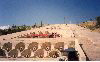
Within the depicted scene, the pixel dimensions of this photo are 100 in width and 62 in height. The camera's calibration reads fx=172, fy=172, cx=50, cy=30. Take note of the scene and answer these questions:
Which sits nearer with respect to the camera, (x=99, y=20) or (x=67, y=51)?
(x=67, y=51)

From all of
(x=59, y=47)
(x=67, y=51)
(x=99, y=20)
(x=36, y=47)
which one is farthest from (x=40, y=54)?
(x=99, y=20)

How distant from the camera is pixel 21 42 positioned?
17.0m

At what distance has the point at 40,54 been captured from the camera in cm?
1631

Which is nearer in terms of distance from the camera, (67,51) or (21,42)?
(67,51)

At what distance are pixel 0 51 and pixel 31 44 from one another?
3097 mm

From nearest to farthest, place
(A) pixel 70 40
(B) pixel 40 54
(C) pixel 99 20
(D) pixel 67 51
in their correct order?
(D) pixel 67 51 < (B) pixel 40 54 < (A) pixel 70 40 < (C) pixel 99 20

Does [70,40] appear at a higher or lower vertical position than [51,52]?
higher

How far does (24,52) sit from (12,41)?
1.65 metres

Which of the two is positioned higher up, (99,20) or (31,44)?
(99,20)

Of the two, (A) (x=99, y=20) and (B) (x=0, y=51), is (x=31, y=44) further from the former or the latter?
(A) (x=99, y=20)

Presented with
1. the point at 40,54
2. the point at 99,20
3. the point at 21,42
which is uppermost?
the point at 99,20

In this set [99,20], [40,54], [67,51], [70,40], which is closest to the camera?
[67,51]

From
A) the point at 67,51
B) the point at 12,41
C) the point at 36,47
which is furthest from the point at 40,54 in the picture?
the point at 67,51

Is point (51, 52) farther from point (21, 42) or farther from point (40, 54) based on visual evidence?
point (21, 42)
